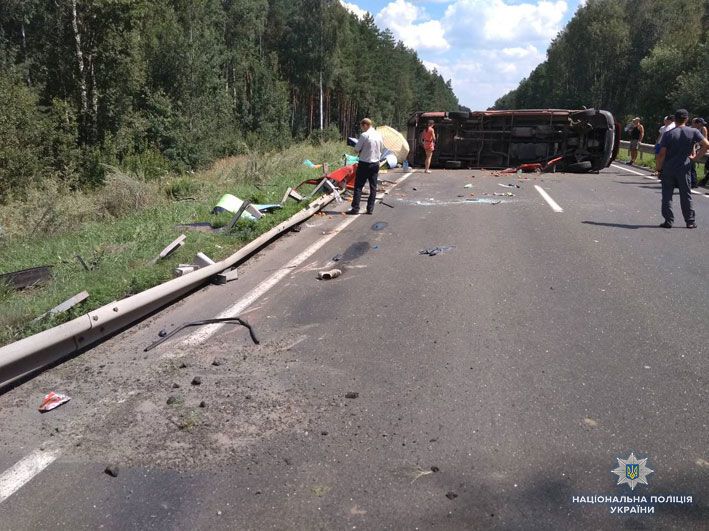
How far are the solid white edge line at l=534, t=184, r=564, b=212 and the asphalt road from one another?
433cm

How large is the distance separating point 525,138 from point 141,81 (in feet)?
63.0

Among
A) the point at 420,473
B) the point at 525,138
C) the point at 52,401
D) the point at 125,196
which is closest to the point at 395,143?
the point at 525,138

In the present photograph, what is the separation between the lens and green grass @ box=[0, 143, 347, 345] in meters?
5.63

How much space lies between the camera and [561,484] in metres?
2.77

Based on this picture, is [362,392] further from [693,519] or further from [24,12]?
[24,12]

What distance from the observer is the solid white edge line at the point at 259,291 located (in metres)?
4.74

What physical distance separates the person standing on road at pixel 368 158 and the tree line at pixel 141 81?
1374 cm

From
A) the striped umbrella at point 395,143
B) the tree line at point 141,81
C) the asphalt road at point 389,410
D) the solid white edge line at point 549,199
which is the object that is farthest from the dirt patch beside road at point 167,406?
the tree line at point 141,81

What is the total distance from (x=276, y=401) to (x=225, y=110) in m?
35.5

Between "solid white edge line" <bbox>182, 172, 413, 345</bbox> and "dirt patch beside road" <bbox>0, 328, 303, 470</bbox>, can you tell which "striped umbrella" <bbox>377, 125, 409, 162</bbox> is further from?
"dirt patch beside road" <bbox>0, 328, 303, 470</bbox>

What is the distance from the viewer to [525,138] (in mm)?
17938

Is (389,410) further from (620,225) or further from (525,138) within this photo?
(525,138)

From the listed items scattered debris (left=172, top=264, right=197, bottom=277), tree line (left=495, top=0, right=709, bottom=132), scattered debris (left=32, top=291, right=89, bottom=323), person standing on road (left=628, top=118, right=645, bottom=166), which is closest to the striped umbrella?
person standing on road (left=628, top=118, right=645, bottom=166)

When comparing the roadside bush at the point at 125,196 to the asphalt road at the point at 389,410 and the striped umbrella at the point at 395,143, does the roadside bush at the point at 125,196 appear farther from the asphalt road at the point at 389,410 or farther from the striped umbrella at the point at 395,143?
the asphalt road at the point at 389,410
